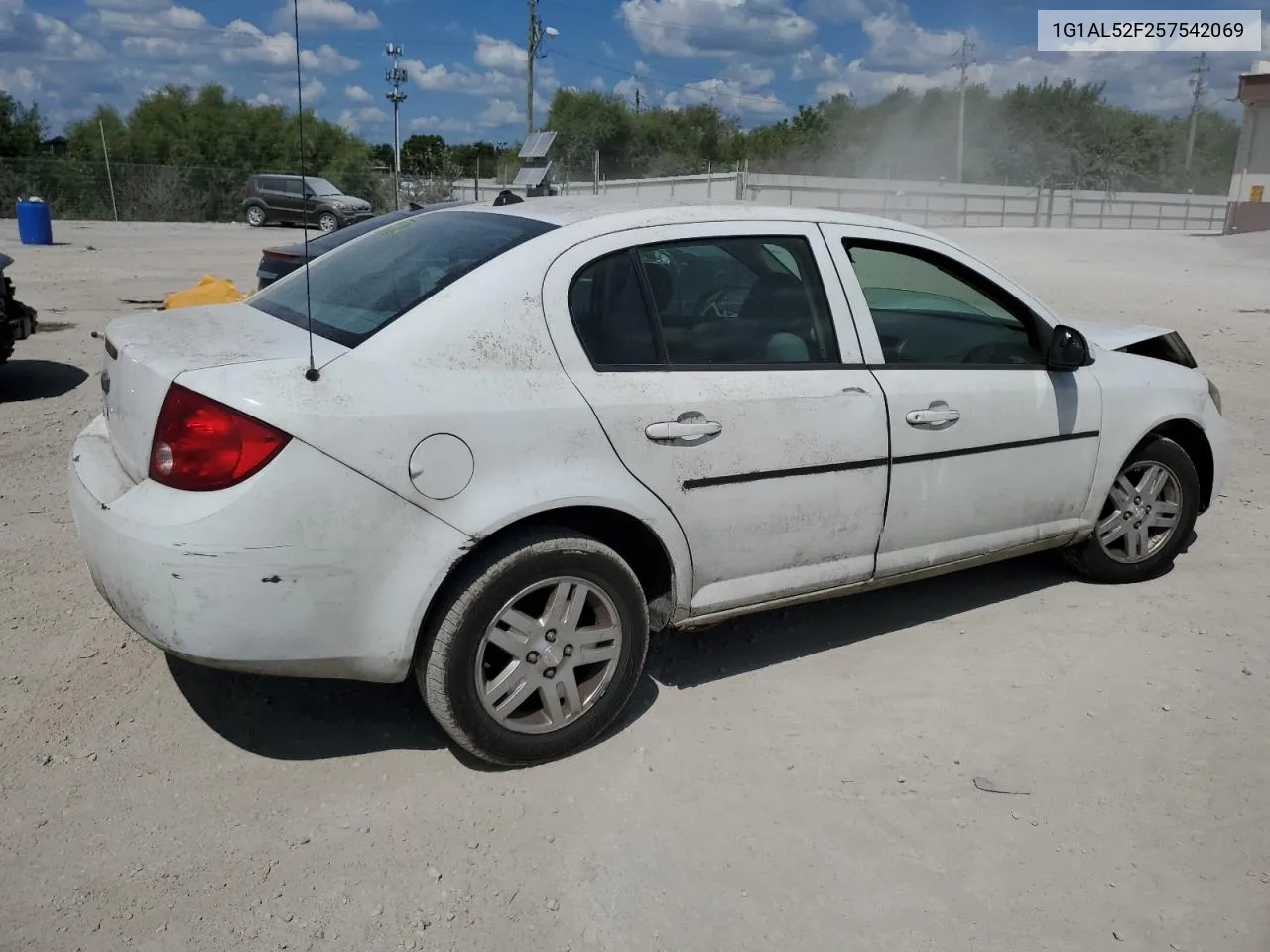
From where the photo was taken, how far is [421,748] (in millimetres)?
3350

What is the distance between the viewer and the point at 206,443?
8.98 ft

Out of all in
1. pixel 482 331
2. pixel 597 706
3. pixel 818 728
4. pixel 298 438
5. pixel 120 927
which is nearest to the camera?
pixel 120 927

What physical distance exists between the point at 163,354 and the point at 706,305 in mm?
1716

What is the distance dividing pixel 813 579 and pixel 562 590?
3.37 feet

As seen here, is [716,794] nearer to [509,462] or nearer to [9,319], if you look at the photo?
[509,462]

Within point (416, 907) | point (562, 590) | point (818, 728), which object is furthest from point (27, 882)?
point (818, 728)

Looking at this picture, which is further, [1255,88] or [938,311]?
[1255,88]

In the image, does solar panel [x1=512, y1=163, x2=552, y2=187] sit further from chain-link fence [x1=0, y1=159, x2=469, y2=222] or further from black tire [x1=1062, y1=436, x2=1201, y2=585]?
chain-link fence [x1=0, y1=159, x2=469, y2=222]

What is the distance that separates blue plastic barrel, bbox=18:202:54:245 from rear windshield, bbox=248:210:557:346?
23.7 m

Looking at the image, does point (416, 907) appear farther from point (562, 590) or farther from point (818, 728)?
point (818, 728)

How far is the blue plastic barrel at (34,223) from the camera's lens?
23.5 metres

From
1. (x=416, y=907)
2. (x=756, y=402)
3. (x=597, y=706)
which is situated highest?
(x=756, y=402)

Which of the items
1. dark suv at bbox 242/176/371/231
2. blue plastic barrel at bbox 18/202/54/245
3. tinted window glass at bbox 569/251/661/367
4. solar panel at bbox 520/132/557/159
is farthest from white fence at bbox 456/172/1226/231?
tinted window glass at bbox 569/251/661/367

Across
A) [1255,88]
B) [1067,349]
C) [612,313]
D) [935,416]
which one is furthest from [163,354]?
[1255,88]
